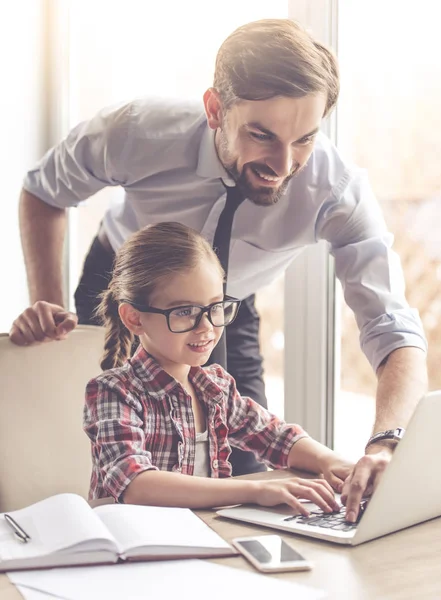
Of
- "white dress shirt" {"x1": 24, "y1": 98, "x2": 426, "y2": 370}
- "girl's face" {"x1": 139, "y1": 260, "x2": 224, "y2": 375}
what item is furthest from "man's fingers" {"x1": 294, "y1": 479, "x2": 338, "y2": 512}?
"white dress shirt" {"x1": 24, "y1": 98, "x2": 426, "y2": 370}

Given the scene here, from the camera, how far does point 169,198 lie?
184 cm

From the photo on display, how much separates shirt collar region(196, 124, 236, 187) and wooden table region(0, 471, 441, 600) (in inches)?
34.7

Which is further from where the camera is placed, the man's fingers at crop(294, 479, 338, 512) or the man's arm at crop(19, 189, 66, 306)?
the man's arm at crop(19, 189, 66, 306)

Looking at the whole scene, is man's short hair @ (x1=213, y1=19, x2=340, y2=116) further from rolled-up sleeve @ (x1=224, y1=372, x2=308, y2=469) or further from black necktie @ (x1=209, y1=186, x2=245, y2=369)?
rolled-up sleeve @ (x1=224, y1=372, x2=308, y2=469)

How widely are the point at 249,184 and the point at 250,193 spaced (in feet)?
0.07

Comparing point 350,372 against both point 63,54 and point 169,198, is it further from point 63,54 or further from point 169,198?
point 63,54

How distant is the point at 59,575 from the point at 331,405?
1.38 m

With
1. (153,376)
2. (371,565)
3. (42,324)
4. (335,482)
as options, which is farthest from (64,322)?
(371,565)

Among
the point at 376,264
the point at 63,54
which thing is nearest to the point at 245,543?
the point at 376,264

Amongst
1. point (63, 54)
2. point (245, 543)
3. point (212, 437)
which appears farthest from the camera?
point (63, 54)

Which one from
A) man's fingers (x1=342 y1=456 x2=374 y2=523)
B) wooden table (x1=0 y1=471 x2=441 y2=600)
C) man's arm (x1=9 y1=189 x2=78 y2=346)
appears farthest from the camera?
man's arm (x1=9 y1=189 x2=78 y2=346)

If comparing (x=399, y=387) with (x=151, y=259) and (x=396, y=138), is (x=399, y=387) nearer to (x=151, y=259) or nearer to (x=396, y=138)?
(x=151, y=259)

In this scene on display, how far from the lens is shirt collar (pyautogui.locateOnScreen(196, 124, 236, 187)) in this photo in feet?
5.62

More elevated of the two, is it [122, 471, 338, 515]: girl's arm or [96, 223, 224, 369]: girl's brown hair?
[96, 223, 224, 369]: girl's brown hair
